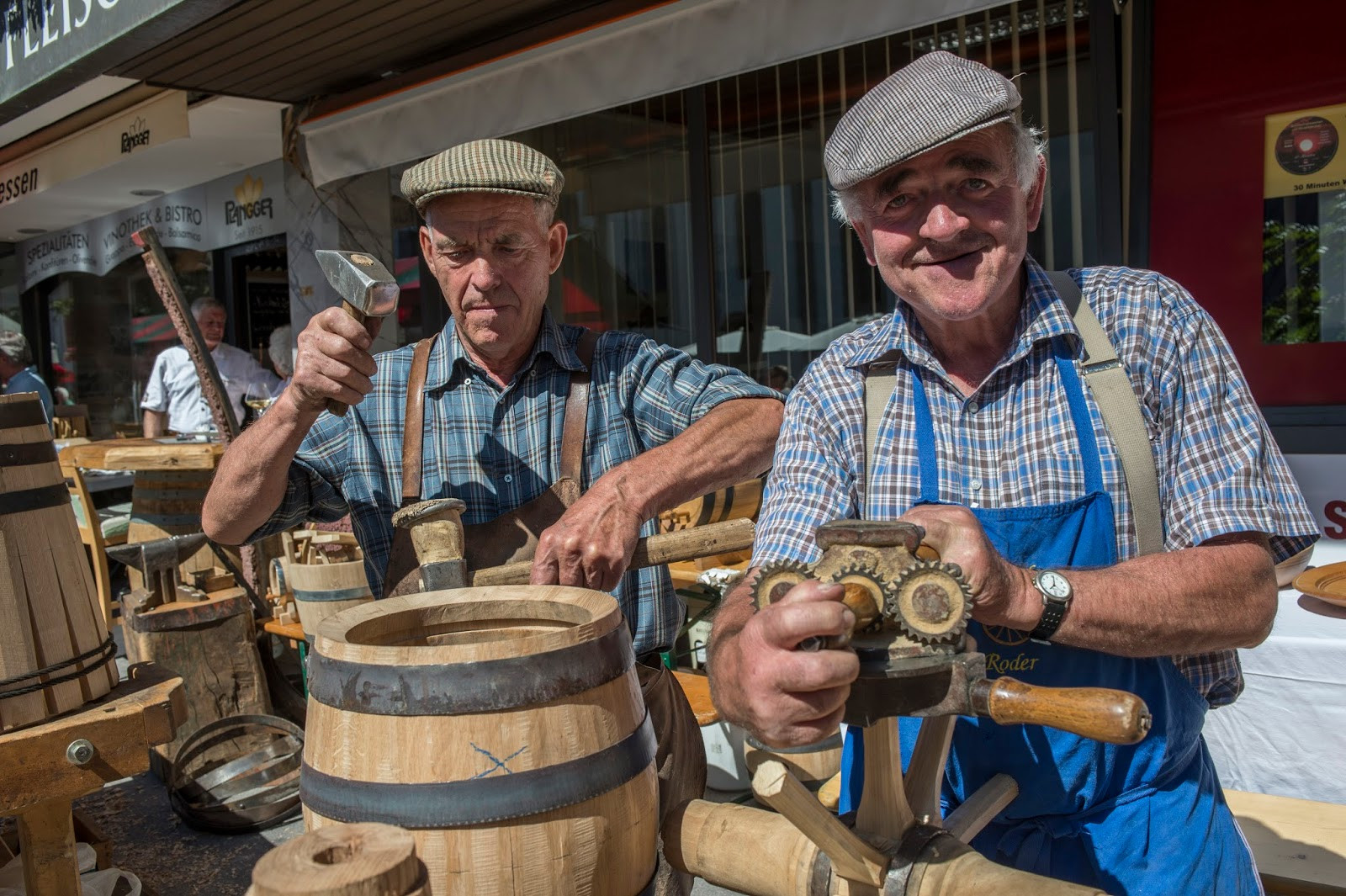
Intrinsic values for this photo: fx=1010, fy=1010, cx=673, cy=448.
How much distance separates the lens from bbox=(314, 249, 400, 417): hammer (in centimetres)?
161

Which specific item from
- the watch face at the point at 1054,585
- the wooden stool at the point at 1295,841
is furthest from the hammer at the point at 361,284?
the wooden stool at the point at 1295,841

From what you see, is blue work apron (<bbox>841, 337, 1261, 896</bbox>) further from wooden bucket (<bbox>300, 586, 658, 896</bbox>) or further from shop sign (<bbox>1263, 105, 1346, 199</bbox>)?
shop sign (<bbox>1263, 105, 1346, 199</bbox>)

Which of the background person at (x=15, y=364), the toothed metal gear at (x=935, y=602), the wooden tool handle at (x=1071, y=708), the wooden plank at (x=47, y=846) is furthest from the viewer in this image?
the background person at (x=15, y=364)

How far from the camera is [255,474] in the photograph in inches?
75.0

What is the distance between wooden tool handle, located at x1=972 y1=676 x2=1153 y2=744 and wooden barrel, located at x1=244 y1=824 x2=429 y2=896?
0.56 meters

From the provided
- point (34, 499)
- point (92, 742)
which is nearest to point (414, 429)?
point (34, 499)

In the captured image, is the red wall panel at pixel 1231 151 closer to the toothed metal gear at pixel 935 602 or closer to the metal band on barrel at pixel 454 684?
the toothed metal gear at pixel 935 602

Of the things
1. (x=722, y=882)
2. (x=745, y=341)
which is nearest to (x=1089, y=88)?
(x=745, y=341)

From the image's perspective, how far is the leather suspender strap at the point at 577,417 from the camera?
209 centimetres

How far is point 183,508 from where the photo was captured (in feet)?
16.5

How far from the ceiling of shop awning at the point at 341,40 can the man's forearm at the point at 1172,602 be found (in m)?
3.87

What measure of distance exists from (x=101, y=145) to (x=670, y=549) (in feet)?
22.0

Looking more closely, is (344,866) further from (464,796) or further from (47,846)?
(47,846)

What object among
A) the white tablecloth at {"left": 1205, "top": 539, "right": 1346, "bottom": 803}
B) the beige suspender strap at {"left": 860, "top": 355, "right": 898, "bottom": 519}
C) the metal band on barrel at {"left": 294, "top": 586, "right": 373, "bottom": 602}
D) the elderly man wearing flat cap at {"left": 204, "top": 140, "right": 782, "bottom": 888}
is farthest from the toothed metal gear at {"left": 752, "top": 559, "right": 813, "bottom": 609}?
the metal band on barrel at {"left": 294, "top": 586, "right": 373, "bottom": 602}
